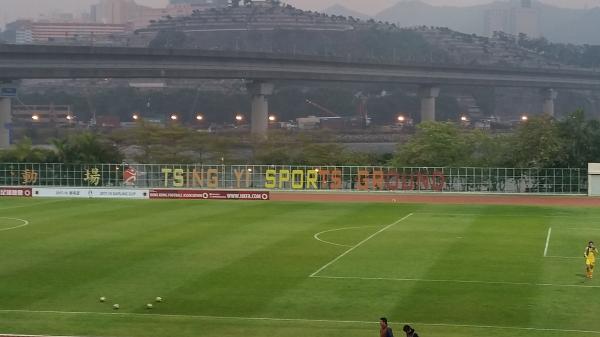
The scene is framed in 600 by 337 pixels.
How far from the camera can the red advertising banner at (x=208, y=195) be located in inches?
3103

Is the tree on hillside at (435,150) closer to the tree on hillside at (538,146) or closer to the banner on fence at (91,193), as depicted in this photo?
the tree on hillside at (538,146)

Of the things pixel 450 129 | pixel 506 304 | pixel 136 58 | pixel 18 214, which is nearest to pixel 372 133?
pixel 136 58

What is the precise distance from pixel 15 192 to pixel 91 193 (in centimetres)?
Result: 638

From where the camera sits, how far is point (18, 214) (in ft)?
222

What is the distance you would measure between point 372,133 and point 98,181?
116m

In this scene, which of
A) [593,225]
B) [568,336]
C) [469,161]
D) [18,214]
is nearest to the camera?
[568,336]

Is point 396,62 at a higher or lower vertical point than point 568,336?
higher

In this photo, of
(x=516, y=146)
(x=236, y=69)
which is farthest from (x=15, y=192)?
(x=236, y=69)

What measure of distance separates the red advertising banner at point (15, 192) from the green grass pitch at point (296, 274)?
42.8 feet

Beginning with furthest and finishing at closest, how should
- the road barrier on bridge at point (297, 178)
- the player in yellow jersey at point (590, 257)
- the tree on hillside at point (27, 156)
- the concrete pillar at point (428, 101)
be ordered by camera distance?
the concrete pillar at point (428, 101), the tree on hillside at point (27, 156), the road barrier on bridge at point (297, 178), the player in yellow jersey at point (590, 257)

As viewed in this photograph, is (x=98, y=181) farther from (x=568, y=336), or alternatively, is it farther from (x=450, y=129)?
(x=568, y=336)

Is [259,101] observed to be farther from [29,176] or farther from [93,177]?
[29,176]

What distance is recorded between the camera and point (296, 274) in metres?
43.1

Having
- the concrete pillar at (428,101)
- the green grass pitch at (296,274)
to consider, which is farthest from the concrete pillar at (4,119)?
the concrete pillar at (428,101)
